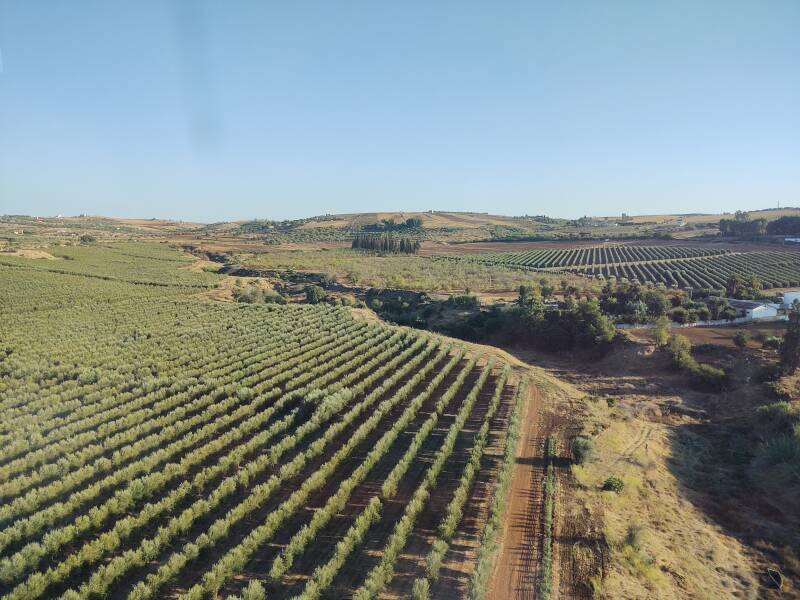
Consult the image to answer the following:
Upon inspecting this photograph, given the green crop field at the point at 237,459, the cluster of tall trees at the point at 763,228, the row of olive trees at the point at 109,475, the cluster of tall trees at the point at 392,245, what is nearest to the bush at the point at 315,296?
the green crop field at the point at 237,459

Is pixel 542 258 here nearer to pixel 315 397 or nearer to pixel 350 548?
pixel 315 397

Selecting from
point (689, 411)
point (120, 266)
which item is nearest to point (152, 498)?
point (689, 411)

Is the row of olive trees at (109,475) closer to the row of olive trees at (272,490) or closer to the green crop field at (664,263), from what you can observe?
the row of olive trees at (272,490)

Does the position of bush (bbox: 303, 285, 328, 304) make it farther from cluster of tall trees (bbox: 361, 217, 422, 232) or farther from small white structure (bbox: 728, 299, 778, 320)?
cluster of tall trees (bbox: 361, 217, 422, 232)

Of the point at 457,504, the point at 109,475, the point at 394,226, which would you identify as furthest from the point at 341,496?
the point at 394,226

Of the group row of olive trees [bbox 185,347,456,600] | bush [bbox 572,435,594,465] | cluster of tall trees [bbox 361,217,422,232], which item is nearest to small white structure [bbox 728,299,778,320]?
bush [bbox 572,435,594,465]

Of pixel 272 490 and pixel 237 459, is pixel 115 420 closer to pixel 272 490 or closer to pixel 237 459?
pixel 237 459

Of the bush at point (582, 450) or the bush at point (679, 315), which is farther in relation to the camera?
the bush at point (679, 315)
